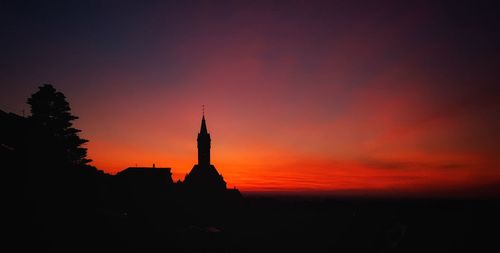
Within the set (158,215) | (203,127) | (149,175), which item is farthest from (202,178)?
(158,215)

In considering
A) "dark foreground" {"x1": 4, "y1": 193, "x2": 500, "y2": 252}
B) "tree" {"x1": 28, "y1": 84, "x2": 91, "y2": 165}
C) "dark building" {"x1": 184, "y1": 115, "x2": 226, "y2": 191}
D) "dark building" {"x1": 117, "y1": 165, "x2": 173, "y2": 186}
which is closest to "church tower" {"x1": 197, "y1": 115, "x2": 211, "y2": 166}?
"dark building" {"x1": 184, "y1": 115, "x2": 226, "y2": 191}

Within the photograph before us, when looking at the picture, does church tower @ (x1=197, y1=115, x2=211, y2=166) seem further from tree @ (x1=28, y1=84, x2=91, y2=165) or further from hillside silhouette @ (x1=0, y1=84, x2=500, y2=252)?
tree @ (x1=28, y1=84, x2=91, y2=165)

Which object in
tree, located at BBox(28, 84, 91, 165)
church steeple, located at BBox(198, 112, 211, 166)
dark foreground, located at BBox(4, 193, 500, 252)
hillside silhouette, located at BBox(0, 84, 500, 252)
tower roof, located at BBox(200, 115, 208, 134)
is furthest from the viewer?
tower roof, located at BBox(200, 115, 208, 134)

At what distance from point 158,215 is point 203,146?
2504 cm

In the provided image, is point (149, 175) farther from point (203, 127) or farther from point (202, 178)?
point (203, 127)

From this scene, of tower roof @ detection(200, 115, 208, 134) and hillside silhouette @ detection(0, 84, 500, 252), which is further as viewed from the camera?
tower roof @ detection(200, 115, 208, 134)

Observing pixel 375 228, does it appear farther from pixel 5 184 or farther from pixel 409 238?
pixel 5 184

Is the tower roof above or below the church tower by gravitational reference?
above

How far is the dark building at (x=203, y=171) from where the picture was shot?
60031 mm

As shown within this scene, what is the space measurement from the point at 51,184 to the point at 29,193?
59.0 inches

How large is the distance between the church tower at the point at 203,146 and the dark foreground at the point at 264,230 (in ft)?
25.9

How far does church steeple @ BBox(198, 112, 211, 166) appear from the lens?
60250 millimetres

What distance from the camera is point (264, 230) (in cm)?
4278

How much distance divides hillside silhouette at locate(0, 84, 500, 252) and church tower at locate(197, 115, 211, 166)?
192mm
